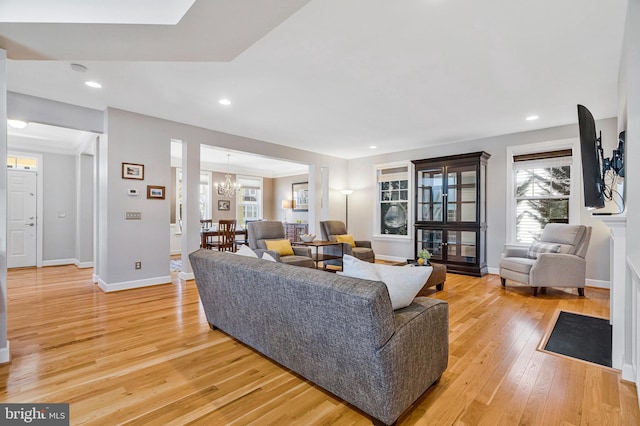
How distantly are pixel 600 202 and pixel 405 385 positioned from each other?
2.21 metres

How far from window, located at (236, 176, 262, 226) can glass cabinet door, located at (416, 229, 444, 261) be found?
559 cm

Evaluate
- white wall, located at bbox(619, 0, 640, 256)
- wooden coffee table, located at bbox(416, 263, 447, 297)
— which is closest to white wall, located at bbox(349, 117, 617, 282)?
wooden coffee table, located at bbox(416, 263, 447, 297)

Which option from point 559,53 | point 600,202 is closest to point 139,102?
point 559,53

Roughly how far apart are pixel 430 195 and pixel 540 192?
5.72ft

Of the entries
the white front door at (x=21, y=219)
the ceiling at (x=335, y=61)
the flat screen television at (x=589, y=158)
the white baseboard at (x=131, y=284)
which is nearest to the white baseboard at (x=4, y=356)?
the white baseboard at (x=131, y=284)

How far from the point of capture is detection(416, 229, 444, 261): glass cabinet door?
568 cm

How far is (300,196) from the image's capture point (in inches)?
372

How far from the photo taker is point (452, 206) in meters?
5.52

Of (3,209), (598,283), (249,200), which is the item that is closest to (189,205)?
(3,209)

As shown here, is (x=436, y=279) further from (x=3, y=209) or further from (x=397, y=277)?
(x=3, y=209)

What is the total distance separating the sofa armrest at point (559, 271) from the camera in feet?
12.8

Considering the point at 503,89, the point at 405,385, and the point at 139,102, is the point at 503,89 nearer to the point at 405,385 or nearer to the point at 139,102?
the point at 405,385

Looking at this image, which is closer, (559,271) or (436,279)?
(559,271)

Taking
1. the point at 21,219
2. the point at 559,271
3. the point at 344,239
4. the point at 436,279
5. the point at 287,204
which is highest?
the point at 287,204
